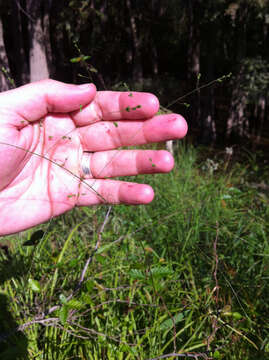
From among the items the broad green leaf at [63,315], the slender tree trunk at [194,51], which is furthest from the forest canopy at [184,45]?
the broad green leaf at [63,315]

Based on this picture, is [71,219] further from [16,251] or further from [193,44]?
[193,44]

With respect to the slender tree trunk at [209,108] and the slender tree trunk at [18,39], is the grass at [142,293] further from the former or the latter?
the slender tree trunk at [18,39]

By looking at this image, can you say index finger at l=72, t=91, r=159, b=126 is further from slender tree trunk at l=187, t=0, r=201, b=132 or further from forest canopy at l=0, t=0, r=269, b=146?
slender tree trunk at l=187, t=0, r=201, b=132

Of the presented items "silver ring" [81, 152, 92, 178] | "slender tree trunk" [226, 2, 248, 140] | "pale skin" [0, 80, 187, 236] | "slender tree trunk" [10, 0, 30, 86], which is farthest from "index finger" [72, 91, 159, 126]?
"slender tree trunk" [10, 0, 30, 86]

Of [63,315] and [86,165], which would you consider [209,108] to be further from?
[63,315]

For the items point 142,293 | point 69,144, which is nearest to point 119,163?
→ point 69,144

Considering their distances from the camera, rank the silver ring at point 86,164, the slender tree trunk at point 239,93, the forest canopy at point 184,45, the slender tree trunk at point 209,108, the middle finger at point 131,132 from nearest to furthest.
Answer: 1. the middle finger at point 131,132
2. the silver ring at point 86,164
3. the slender tree trunk at point 239,93
4. the forest canopy at point 184,45
5. the slender tree trunk at point 209,108

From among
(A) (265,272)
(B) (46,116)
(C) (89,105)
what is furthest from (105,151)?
(A) (265,272)
